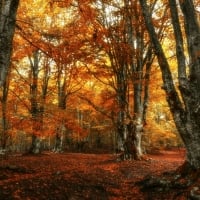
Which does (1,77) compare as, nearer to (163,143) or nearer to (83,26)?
(83,26)

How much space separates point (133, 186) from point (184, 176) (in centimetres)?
185

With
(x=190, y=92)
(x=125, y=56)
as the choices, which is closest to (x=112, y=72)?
(x=125, y=56)

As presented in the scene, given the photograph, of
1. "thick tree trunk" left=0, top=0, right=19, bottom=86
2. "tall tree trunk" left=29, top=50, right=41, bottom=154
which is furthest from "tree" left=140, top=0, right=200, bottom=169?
"tall tree trunk" left=29, top=50, right=41, bottom=154

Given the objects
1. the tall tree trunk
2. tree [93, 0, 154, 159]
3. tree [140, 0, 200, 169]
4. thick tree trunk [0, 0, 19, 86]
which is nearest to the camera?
thick tree trunk [0, 0, 19, 86]

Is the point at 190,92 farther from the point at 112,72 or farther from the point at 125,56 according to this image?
the point at 112,72

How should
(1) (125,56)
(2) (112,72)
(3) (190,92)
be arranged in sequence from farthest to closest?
1. (2) (112,72)
2. (1) (125,56)
3. (3) (190,92)

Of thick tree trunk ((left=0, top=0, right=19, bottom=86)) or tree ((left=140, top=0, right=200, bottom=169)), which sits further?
tree ((left=140, top=0, right=200, bottom=169))

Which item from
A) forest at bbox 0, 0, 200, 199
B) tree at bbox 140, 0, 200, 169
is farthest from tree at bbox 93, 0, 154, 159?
tree at bbox 140, 0, 200, 169

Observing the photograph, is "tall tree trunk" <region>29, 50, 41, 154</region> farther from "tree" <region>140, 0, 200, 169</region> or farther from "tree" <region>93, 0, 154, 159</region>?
"tree" <region>140, 0, 200, 169</region>

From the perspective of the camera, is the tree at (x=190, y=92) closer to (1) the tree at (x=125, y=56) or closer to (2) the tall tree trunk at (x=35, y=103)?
(1) the tree at (x=125, y=56)

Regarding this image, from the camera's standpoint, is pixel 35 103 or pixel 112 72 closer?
pixel 112 72

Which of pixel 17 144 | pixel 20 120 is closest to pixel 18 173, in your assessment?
pixel 20 120

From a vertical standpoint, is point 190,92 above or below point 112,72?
below

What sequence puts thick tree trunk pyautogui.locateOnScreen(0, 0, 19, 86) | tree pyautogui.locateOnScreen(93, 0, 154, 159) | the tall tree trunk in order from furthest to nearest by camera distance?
the tall tree trunk
tree pyautogui.locateOnScreen(93, 0, 154, 159)
thick tree trunk pyautogui.locateOnScreen(0, 0, 19, 86)
